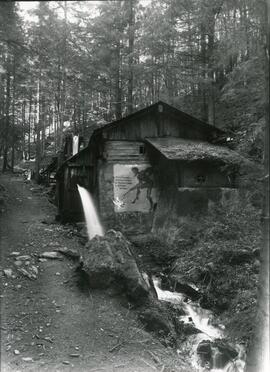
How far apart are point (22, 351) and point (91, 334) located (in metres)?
1.47

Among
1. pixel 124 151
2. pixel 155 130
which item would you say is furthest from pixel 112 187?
pixel 155 130

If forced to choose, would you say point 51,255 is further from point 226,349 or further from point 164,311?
point 226,349

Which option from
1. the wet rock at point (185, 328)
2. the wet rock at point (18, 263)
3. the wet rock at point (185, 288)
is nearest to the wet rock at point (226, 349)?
the wet rock at point (185, 328)

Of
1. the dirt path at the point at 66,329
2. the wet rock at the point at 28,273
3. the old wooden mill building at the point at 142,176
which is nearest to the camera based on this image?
the dirt path at the point at 66,329

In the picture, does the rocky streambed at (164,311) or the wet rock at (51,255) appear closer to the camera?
the rocky streambed at (164,311)

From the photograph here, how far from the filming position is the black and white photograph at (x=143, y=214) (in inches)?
255

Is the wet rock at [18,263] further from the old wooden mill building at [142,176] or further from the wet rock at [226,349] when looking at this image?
the old wooden mill building at [142,176]

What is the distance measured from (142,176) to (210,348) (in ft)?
34.5

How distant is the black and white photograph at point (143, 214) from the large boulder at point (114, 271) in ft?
0.12

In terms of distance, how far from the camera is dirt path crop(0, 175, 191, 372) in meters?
5.96

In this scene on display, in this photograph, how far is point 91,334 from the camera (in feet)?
22.6

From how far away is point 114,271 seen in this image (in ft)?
28.5

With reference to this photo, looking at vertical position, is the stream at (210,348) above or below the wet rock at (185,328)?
below

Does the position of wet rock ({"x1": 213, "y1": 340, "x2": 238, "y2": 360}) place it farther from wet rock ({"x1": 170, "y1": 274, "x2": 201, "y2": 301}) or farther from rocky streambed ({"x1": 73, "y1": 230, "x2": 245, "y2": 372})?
wet rock ({"x1": 170, "y1": 274, "x2": 201, "y2": 301})
